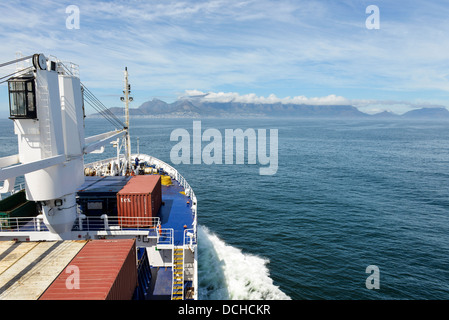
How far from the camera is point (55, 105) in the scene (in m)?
19.4

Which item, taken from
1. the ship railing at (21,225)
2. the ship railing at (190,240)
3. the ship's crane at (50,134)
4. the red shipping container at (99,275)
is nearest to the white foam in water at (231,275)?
the ship railing at (190,240)

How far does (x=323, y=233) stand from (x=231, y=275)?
1343 centimetres

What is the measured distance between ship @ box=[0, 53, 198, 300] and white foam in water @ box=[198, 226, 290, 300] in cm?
603

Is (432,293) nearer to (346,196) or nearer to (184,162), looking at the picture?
(346,196)

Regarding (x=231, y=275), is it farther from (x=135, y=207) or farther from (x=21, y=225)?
(x=21, y=225)

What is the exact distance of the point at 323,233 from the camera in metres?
34.9

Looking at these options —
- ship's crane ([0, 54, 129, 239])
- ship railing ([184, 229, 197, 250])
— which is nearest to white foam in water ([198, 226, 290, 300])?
ship railing ([184, 229, 197, 250])

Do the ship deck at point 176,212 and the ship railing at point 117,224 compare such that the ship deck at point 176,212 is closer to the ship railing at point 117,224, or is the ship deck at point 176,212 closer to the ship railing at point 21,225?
the ship railing at point 117,224

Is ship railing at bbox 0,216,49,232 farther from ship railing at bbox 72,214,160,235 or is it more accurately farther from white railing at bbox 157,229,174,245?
white railing at bbox 157,229,174,245

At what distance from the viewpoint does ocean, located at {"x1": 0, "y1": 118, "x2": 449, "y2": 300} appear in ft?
85.4

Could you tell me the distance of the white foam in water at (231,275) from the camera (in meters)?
25.2

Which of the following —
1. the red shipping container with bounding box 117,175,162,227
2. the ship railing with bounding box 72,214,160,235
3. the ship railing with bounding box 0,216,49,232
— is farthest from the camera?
the red shipping container with bounding box 117,175,162,227
